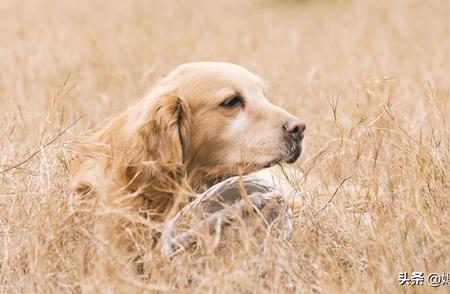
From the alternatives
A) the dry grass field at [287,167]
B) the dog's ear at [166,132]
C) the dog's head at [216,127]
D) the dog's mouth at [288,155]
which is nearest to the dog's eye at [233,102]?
the dog's head at [216,127]

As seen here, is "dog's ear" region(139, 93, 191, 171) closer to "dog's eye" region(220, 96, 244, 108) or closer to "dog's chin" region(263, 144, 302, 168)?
"dog's eye" region(220, 96, 244, 108)

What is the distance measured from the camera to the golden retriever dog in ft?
12.1

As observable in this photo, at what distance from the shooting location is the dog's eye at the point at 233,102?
3854 millimetres

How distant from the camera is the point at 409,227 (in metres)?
3.21

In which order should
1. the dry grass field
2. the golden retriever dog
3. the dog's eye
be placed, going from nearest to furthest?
1. the dry grass field
2. the golden retriever dog
3. the dog's eye

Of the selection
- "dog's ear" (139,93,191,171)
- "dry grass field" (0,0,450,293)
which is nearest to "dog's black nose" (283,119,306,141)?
"dry grass field" (0,0,450,293)

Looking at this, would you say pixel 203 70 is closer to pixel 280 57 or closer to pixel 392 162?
pixel 392 162

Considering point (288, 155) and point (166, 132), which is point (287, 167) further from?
point (166, 132)

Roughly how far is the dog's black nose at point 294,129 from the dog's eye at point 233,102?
0.24 meters

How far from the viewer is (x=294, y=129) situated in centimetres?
377

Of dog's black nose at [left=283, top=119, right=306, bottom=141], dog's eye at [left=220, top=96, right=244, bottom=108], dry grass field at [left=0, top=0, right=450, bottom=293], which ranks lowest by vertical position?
dry grass field at [left=0, top=0, right=450, bottom=293]

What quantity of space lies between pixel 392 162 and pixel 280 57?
13.3 ft

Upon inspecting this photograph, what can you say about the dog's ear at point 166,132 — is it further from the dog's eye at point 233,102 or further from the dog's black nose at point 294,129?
the dog's black nose at point 294,129

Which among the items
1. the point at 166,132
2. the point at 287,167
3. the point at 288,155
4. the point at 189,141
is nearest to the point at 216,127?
the point at 189,141
